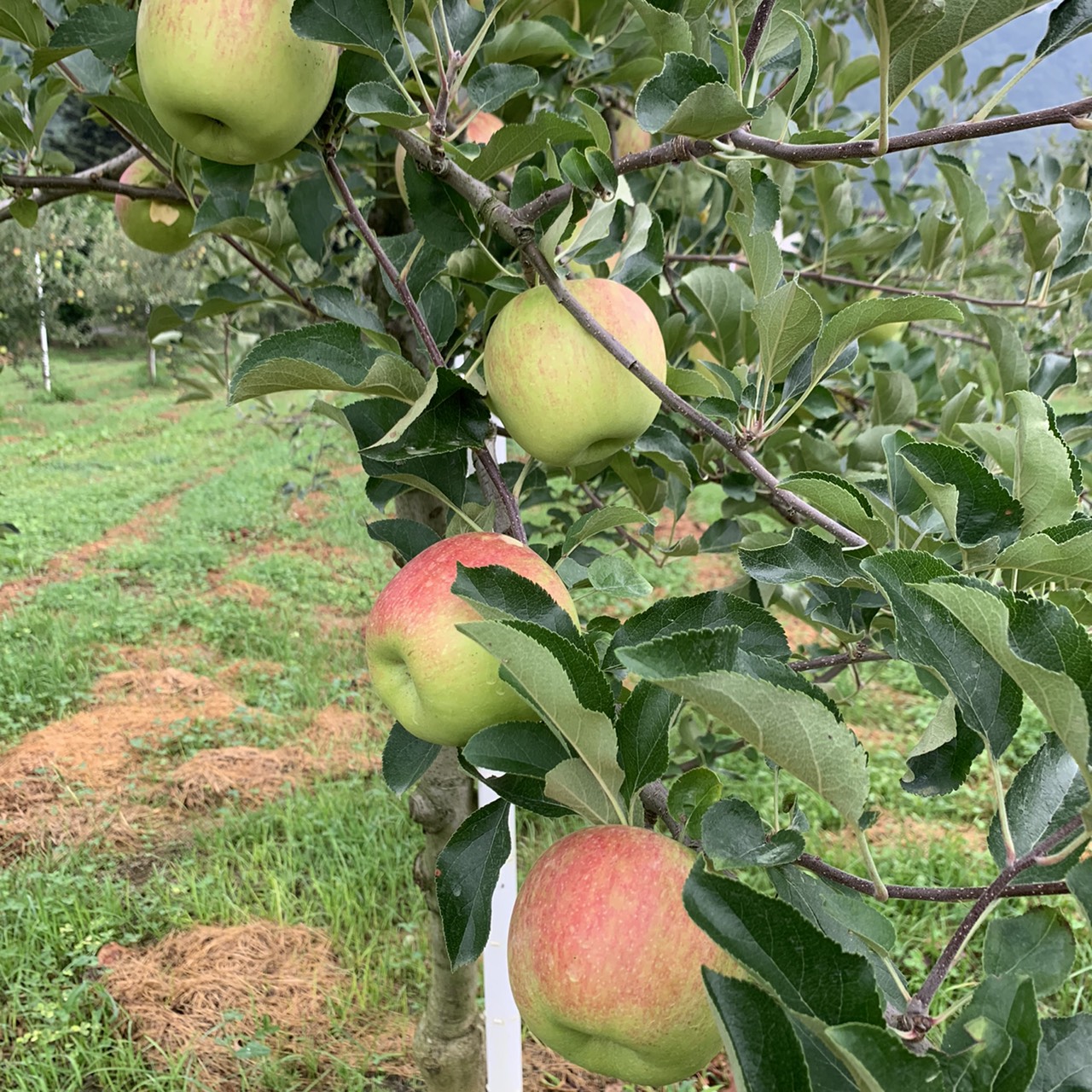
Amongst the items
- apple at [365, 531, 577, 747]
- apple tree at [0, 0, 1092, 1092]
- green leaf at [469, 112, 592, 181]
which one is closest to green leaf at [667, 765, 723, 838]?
apple tree at [0, 0, 1092, 1092]

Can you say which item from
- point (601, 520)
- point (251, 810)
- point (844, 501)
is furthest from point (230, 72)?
point (251, 810)

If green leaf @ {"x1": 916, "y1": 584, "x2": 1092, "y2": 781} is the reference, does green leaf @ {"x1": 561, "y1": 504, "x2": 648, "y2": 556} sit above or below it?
below

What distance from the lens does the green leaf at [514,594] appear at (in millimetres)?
550

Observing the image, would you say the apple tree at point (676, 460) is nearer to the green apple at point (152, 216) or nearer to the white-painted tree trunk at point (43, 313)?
the green apple at point (152, 216)

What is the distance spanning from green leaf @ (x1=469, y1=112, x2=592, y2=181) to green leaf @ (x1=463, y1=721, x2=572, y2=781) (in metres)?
0.43

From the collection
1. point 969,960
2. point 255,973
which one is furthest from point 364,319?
point 969,960

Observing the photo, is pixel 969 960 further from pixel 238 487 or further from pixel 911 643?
pixel 238 487

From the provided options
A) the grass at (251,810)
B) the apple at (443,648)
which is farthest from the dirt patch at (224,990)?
the apple at (443,648)

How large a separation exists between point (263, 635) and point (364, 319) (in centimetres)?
350

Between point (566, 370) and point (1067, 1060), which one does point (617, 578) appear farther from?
point (1067, 1060)

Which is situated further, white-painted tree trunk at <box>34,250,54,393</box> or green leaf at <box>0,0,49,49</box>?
white-painted tree trunk at <box>34,250,54,393</box>

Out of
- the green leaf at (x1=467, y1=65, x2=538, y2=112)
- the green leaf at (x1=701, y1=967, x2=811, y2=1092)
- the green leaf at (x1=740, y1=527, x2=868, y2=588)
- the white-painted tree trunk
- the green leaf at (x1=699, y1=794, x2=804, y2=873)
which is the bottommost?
the white-painted tree trunk

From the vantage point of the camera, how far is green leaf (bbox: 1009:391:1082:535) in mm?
548

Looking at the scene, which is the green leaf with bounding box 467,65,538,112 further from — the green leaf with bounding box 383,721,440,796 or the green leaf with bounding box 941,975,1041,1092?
the green leaf with bounding box 941,975,1041,1092
